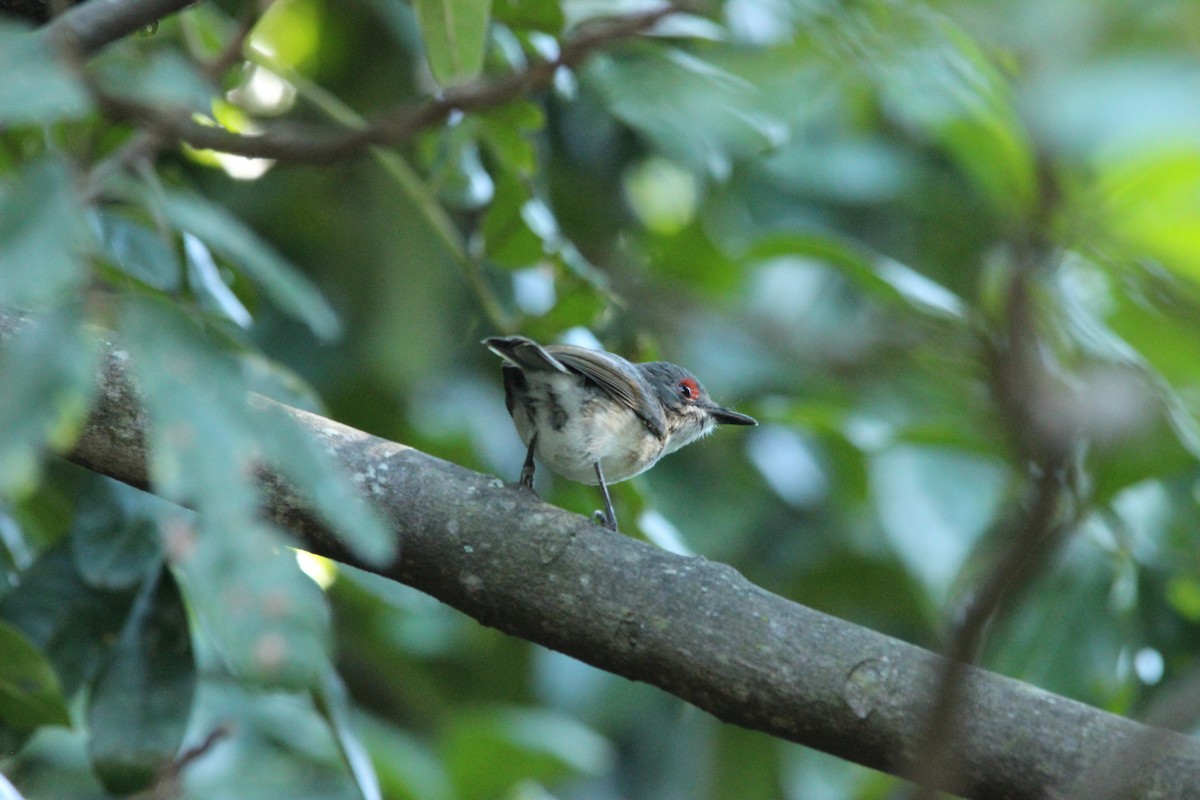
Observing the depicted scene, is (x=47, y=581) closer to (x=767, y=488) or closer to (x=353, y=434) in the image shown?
(x=353, y=434)

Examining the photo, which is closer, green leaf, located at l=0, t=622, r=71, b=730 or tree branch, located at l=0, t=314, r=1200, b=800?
tree branch, located at l=0, t=314, r=1200, b=800

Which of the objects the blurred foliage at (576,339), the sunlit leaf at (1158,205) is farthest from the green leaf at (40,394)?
the sunlit leaf at (1158,205)

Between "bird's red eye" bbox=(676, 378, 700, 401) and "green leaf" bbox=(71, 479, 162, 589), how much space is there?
Answer: 1.97m

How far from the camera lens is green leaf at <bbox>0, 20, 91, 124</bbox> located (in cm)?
137

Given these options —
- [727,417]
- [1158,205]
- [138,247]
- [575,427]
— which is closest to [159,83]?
[138,247]

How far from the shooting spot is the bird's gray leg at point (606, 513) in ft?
11.2

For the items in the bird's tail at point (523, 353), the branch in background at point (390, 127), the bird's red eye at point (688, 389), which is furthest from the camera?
the bird's red eye at point (688, 389)

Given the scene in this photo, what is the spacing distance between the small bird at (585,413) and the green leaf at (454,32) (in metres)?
0.83

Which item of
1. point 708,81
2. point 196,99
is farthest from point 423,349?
point 196,99

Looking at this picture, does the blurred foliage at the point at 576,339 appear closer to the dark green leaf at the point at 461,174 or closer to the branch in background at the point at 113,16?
the dark green leaf at the point at 461,174

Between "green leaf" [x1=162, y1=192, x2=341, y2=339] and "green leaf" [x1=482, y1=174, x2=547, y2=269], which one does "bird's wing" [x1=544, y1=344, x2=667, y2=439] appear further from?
"green leaf" [x1=162, y1=192, x2=341, y2=339]

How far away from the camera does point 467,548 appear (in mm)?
2582

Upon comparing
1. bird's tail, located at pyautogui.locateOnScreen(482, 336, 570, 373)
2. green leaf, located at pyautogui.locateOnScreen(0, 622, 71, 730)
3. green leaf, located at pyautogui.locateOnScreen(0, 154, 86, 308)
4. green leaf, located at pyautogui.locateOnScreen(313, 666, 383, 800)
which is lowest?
green leaf, located at pyautogui.locateOnScreen(313, 666, 383, 800)

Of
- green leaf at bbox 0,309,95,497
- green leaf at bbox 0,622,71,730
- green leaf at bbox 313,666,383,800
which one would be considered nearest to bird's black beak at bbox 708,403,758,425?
green leaf at bbox 313,666,383,800
